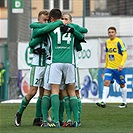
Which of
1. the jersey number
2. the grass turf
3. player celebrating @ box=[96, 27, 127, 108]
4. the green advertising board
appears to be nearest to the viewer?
the grass turf

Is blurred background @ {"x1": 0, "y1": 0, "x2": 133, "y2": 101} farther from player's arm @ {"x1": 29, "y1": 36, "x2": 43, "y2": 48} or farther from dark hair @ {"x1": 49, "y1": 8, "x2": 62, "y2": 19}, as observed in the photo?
dark hair @ {"x1": 49, "y1": 8, "x2": 62, "y2": 19}

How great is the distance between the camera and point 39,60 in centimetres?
1180

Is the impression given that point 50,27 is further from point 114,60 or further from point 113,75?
point 113,75

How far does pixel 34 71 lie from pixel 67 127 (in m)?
1.22

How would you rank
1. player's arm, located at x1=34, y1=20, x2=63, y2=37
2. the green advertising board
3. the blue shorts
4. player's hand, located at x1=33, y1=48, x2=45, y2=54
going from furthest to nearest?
the green advertising board, the blue shorts, player's hand, located at x1=33, y1=48, x2=45, y2=54, player's arm, located at x1=34, y1=20, x2=63, y2=37

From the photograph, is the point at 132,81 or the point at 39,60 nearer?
the point at 39,60

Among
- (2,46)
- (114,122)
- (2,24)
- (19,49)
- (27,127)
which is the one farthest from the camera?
(2,24)

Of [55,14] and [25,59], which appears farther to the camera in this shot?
[25,59]

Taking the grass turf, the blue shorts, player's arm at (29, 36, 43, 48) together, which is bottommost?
the grass turf

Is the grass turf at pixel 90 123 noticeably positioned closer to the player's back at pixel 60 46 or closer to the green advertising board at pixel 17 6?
the player's back at pixel 60 46

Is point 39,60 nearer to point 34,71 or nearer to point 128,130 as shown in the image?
point 34,71

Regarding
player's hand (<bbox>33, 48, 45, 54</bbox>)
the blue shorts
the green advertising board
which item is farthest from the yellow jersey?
player's hand (<bbox>33, 48, 45, 54</bbox>)

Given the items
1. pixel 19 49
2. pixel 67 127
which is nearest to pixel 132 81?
pixel 19 49

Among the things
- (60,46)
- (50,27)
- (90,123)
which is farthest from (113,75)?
(50,27)
